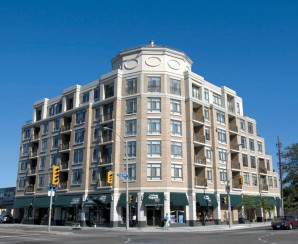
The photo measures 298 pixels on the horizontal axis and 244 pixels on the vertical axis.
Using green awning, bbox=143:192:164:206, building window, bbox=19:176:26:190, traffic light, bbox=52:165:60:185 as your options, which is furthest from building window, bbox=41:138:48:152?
traffic light, bbox=52:165:60:185

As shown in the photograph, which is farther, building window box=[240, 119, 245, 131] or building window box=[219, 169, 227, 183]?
building window box=[240, 119, 245, 131]

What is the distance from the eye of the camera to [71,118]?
185 feet

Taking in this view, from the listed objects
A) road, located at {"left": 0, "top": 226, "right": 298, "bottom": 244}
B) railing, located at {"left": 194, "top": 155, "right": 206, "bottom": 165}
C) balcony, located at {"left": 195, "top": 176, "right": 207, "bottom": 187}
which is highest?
railing, located at {"left": 194, "top": 155, "right": 206, "bottom": 165}

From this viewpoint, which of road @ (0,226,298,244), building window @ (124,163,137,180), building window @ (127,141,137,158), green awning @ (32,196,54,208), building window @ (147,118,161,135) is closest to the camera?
road @ (0,226,298,244)

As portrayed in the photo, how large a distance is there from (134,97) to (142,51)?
23.8 feet

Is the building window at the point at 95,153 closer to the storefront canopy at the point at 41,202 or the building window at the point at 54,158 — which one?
the building window at the point at 54,158

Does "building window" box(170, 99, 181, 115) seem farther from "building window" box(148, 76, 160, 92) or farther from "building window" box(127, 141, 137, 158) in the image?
"building window" box(127, 141, 137, 158)

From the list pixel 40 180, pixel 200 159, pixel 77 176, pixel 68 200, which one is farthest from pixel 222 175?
pixel 40 180

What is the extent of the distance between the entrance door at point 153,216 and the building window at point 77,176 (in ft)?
41.1

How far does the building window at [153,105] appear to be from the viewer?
154 feet

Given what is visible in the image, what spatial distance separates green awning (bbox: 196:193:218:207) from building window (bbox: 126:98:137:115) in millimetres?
14626

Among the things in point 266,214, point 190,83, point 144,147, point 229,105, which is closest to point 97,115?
point 144,147

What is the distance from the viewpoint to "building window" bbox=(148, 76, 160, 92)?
157ft

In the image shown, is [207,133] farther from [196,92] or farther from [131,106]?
[131,106]
